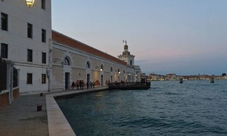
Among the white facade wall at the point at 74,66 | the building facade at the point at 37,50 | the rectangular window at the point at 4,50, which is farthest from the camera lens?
the white facade wall at the point at 74,66

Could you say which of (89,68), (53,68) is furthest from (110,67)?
(53,68)

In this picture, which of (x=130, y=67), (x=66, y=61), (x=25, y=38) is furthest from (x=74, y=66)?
(x=130, y=67)

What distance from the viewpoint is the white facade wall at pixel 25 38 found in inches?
787

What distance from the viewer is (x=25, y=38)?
867 inches

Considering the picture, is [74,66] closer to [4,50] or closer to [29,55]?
[29,55]

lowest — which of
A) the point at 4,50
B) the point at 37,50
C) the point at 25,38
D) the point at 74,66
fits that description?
the point at 74,66

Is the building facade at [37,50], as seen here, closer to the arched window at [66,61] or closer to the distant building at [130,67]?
the arched window at [66,61]

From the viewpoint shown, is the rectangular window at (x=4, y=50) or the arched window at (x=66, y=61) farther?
the arched window at (x=66, y=61)

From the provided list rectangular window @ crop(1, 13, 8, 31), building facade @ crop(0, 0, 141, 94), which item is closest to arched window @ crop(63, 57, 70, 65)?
building facade @ crop(0, 0, 141, 94)

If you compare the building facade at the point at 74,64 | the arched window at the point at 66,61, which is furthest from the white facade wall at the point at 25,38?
the arched window at the point at 66,61

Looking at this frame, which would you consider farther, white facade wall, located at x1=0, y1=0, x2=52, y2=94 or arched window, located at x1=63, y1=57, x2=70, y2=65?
arched window, located at x1=63, y1=57, x2=70, y2=65

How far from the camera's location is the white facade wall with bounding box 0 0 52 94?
20000 millimetres

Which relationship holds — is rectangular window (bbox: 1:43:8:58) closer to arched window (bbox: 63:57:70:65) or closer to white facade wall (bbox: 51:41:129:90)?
white facade wall (bbox: 51:41:129:90)

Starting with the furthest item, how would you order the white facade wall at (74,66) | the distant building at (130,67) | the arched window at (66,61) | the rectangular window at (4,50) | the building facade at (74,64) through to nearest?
the distant building at (130,67) → the arched window at (66,61) → the building facade at (74,64) → the white facade wall at (74,66) → the rectangular window at (4,50)
